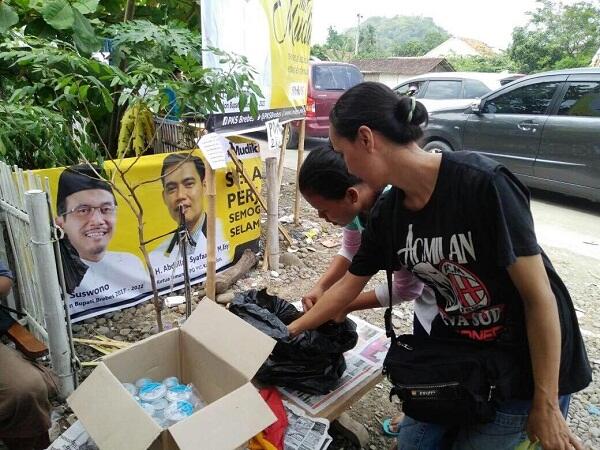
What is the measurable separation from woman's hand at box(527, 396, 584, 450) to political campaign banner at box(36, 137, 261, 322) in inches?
69.4

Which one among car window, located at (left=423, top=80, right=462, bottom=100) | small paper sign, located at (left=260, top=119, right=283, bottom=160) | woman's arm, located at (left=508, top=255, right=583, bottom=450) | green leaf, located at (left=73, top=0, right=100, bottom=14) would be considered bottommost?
woman's arm, located at (left=508, top=255, right=583, bottom=450)

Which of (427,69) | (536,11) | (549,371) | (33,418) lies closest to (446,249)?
(549,371)

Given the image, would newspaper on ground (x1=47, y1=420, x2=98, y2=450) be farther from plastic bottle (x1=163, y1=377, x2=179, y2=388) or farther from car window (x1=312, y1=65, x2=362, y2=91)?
car window (x1=312, y1=65, x2=362, y2=91)

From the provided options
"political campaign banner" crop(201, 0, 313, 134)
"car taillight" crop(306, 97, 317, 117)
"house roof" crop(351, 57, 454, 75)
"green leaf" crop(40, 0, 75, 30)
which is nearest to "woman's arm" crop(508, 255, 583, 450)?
"political campaign banner" crop(201, 0, 313, 134)

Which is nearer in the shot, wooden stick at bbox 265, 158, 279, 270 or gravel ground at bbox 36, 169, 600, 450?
gravel ground at bbox 36, 169, 600, 450

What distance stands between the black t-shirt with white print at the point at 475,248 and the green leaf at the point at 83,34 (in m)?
1.64

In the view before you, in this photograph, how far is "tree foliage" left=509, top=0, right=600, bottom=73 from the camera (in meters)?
21.8

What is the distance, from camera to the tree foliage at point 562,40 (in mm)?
21844

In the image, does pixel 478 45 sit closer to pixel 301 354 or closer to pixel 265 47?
pixel 265 47

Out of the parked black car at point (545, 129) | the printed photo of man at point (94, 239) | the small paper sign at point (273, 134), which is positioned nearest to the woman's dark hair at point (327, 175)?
the printed photo of man at point (94, 239)

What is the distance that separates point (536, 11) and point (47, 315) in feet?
93.2

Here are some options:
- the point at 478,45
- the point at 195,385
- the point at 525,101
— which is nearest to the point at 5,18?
the point at 195,385

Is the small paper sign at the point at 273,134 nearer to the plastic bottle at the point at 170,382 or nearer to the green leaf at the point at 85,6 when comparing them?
the green leaf at the point at 85,6

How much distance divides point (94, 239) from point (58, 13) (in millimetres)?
1285
